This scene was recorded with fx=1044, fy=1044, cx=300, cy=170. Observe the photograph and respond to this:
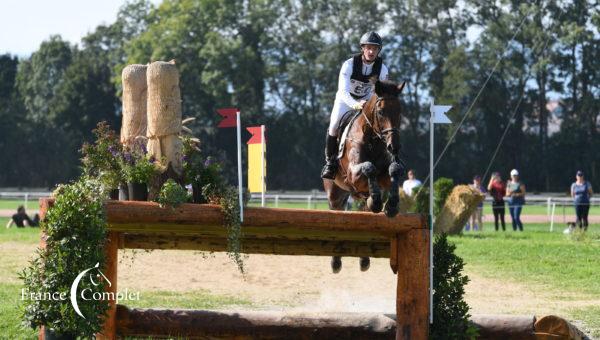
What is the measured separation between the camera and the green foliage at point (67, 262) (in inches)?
295

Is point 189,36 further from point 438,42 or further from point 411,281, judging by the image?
point 411,281

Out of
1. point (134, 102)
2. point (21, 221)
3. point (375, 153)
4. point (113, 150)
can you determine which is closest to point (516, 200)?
point (21, 221)

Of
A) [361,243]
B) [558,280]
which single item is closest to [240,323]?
[361,243]

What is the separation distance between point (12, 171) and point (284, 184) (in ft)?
52.0

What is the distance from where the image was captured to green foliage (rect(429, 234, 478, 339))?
8117 millimetres

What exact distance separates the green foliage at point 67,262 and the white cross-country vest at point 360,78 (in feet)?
10.1

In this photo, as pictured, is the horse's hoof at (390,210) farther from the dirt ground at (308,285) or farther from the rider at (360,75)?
the dirt ground at (308,285)

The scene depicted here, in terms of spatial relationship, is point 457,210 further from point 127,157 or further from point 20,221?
point 127,157

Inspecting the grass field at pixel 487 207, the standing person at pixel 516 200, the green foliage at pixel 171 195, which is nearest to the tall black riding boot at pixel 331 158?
the green foliage at pixel 171 195

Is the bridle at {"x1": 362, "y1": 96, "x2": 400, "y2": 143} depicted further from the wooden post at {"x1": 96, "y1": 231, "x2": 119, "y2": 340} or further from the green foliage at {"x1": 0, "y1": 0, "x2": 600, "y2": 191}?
the green foliage at {"x1": 0, "y1": 0, "x2": 600, "y2": 191}

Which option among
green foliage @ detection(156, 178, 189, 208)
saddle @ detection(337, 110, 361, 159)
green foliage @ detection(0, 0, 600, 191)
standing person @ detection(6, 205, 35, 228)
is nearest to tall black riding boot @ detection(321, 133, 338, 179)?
saddle @ detection(337, 110, 361, 159)

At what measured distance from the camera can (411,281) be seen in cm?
795

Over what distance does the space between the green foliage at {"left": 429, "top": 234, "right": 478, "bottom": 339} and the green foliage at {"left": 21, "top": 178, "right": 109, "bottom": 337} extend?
258cm

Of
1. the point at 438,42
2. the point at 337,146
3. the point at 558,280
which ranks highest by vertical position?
the point at 438,42
